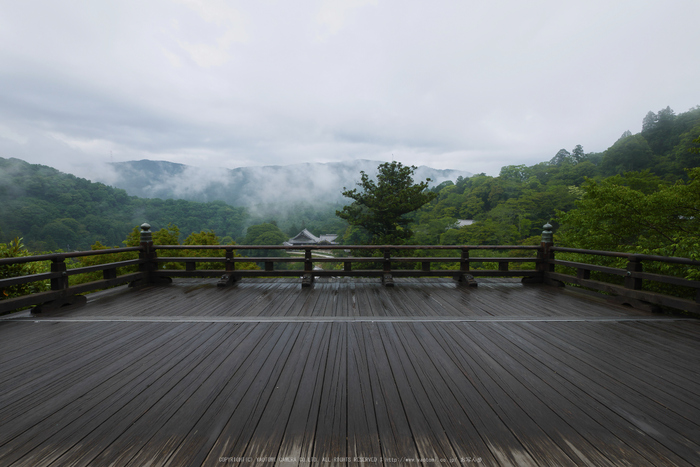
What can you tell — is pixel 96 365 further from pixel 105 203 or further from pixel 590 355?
pixel 105 203

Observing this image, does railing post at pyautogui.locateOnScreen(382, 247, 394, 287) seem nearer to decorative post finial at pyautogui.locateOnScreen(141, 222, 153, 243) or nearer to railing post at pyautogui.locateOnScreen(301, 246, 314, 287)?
railing post at pyautogui.locateOnScreen(301, 246, 314, 287)

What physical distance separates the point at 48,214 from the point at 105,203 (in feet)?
18.4

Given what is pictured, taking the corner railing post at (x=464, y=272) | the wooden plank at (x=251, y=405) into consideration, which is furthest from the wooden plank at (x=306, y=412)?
the corner railing post at (x=464, y=272)

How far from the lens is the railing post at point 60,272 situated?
4.10 metres

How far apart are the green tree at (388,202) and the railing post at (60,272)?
13.1 meters

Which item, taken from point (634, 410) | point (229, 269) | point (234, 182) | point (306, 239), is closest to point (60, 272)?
point (229, 269)

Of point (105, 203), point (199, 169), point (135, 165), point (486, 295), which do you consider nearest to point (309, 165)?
point (199, 169)

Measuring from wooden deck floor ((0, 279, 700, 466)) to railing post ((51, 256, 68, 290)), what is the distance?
1.73 ft

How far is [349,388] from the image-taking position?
2115mm

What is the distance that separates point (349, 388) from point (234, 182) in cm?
13933

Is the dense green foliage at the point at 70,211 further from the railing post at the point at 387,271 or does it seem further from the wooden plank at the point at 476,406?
the wooden plank at the point at 476,406

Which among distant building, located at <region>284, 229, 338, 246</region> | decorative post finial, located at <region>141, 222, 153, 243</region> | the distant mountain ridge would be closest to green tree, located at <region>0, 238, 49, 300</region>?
decorative post finial, located at <region>141, 222, 153, 243</region>

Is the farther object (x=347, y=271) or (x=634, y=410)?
(x=347, y=271)

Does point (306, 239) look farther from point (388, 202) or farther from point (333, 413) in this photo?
point (333, 413)
